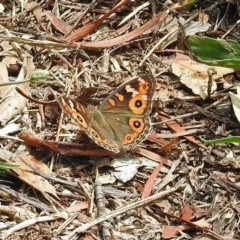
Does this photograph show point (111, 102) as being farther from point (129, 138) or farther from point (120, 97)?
point (129, 138)

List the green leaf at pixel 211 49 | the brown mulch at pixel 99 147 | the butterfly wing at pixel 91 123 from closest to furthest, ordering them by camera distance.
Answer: the brown mulch at pixel 99 147, the butterfly wing at pixel 91 123, the green leaf at pixel 211 49

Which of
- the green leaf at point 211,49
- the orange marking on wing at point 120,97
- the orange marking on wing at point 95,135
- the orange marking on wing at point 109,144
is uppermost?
the green leaf at point 211,49

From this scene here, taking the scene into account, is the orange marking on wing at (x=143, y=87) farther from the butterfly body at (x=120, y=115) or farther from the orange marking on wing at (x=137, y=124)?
the orange marking on wing at (x=137, y=124)

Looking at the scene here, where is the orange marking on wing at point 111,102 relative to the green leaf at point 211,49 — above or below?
below

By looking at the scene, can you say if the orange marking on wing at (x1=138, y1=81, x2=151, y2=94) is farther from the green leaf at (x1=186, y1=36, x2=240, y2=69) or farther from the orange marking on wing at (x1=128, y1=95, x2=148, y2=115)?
the green leaf at (x1=186, y1=36, x2=240, y2=69)

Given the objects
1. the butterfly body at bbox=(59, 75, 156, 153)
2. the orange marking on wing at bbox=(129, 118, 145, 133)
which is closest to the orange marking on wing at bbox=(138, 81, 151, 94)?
the butterfly body at bbox=(59, 75, 156, 153)

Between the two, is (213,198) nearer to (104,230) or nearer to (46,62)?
(104,230)

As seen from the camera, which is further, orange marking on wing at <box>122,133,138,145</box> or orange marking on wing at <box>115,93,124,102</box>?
orange marking on wing at <box>115,93,124,102</box>

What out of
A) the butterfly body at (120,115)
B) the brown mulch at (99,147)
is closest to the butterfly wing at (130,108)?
the butterfly body at (120,115)
